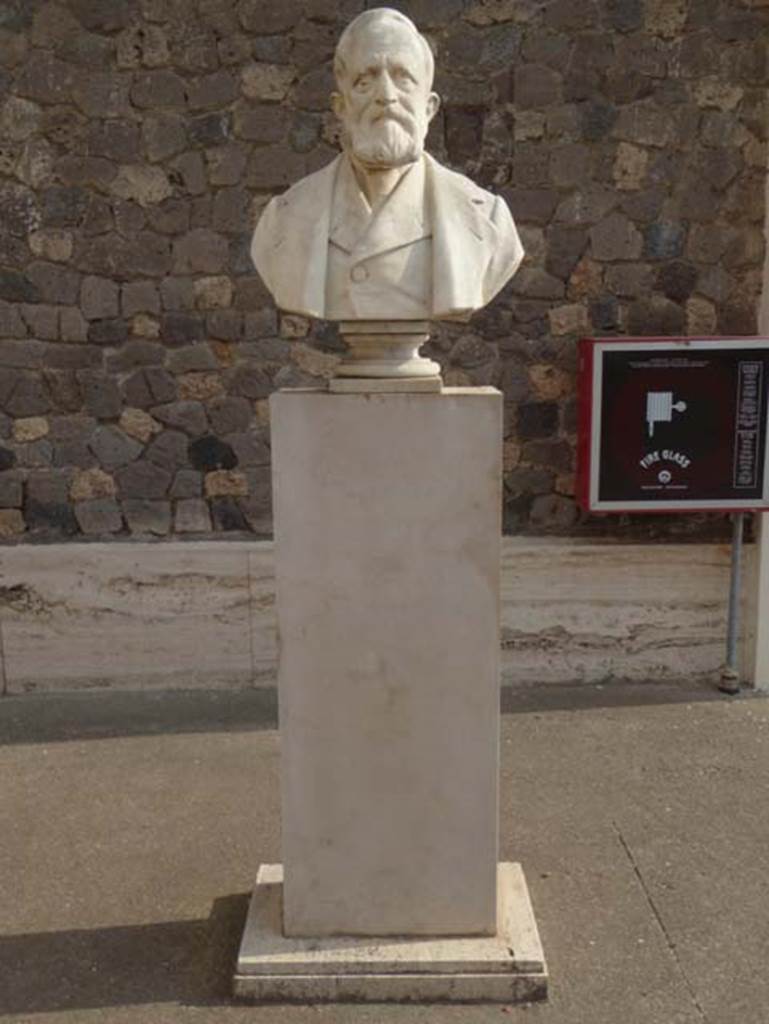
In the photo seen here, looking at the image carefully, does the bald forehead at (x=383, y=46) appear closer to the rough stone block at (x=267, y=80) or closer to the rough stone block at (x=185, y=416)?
the rough stone block at (x=267, y=80)

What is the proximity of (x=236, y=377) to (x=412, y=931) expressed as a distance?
2.58 m

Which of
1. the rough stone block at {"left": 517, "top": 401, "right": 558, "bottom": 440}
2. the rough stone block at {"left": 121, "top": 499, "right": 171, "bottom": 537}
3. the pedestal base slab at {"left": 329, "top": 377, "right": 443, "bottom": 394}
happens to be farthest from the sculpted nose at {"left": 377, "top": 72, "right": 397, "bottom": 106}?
the rough stone block at {"left": 121, "top": 499, "right": 171, "bottom": 537}

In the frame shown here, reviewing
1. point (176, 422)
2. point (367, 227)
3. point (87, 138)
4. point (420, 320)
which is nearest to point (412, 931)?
point (420, 320)

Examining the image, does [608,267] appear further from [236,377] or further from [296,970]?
[296,970]

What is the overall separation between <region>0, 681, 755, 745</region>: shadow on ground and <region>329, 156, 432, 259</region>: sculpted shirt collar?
2.42m

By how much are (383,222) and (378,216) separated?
21mm

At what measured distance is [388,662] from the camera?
2.53 metres

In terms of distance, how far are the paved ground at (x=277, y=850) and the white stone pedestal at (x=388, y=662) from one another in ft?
0.97

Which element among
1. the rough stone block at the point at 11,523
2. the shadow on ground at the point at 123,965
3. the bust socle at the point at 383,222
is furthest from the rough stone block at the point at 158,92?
the shadow on ground at the point at 123,965

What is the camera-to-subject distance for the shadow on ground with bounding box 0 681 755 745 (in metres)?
4.25

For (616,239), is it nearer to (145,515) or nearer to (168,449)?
(168,449)

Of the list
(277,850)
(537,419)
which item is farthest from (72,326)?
(277,850)

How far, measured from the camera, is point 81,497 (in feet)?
14.9

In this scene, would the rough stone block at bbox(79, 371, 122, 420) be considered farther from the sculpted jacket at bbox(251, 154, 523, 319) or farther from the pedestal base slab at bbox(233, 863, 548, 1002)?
the pedestal base slab at bbox(233, 863, 548, 1002)
